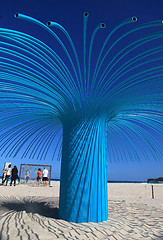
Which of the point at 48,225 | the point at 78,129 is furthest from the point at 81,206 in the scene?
the point at 78,129

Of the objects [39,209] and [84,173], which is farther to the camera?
[39,209]

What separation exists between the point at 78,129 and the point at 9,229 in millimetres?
2727

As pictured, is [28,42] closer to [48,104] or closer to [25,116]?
[48,104]

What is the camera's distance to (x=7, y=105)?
222 inches

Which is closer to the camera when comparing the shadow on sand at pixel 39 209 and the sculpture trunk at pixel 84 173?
the sculpture trunk at pixel 84 173

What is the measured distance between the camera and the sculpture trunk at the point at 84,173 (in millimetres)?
4508

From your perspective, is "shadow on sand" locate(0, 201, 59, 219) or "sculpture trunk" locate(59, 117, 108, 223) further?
"shadow on sand" locate(0, 201, 59, 219)

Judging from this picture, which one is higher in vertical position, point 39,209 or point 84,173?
point 84,173

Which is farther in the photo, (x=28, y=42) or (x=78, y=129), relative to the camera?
(x=78, y=129)

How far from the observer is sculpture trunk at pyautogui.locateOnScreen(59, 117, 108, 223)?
4508 millimetres

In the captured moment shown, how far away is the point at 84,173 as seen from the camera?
4.65 meters

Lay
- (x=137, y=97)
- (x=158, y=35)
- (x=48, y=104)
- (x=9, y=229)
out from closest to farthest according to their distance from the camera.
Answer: (x=158, y=35) → (x=9, y=229) → (x=137, y=97) → (x=48, y=104)

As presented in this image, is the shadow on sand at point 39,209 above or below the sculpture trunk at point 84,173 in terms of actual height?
below

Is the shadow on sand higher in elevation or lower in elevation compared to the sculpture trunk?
lower
